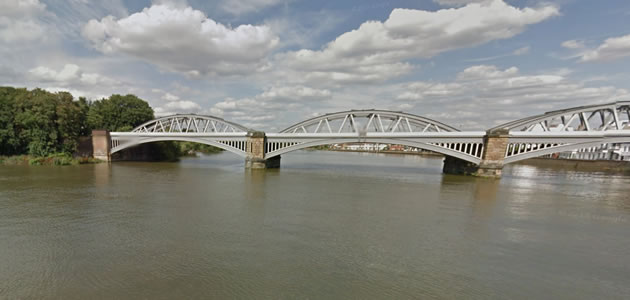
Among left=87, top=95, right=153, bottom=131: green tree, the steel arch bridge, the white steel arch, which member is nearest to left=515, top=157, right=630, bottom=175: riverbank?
the steel arch bridge

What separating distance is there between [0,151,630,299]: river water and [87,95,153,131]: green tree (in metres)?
36.4

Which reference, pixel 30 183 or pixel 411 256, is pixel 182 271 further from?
pixel 30 183

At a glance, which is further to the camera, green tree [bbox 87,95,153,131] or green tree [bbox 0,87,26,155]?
green tree [bbox 87,95,153,131]

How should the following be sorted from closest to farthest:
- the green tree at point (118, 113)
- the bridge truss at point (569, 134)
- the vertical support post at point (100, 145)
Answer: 1. the bridge truss at point (569, 134)
2. the vertical support post at point (100, 145)
3. the green tree at point (118, 113)

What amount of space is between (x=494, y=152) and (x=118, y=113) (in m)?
62.6

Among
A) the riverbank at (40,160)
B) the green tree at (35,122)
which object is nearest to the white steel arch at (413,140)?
the riverbank at (40,160)

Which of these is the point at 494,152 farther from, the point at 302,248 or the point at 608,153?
the point at 608,153

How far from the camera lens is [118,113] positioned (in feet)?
161

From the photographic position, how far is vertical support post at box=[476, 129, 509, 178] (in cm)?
2959

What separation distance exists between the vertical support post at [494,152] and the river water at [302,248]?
1262cm

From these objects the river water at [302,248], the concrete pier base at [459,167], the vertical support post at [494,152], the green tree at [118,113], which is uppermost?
the green tree at [118,113]

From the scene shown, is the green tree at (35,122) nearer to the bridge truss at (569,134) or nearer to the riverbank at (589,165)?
the bridge truss at (569,134)

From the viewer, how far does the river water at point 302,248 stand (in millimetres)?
6738

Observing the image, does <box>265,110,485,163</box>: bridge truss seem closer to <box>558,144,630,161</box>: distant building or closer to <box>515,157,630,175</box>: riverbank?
<box>515,157,630,175</box>: riverbank
